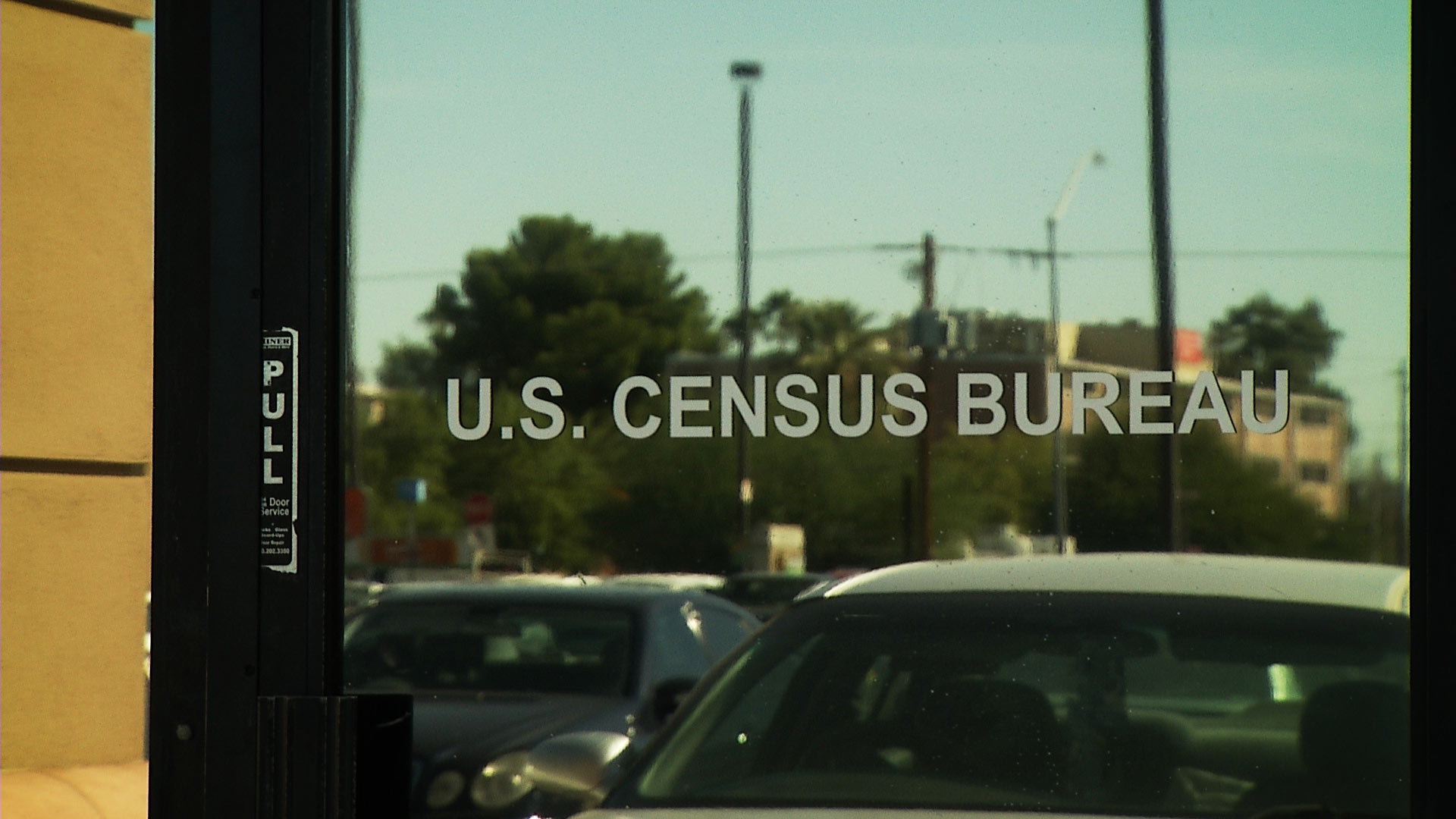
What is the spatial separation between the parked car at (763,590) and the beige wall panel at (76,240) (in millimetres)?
797

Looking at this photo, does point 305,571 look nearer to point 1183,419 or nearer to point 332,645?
point 332,645

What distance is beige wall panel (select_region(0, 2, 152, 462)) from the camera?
2.33 meters

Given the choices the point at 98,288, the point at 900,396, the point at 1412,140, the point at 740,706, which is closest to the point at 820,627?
the point at 740,706

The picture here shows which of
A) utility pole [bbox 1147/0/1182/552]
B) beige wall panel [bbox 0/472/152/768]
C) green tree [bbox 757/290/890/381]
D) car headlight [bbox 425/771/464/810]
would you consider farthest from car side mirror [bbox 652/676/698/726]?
beige wall panel [bbox 0/472/152/768]

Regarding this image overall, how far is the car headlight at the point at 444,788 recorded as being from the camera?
7.14 ft

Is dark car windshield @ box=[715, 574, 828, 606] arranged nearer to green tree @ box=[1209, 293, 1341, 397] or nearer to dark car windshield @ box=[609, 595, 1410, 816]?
dark car windshield @ box=[609, 595, 1410, 816]

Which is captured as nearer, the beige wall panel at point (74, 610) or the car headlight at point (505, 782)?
the car headlight at point (505, 782)

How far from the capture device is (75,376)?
95.0 inches

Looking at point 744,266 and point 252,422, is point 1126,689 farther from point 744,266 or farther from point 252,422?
point 252,422

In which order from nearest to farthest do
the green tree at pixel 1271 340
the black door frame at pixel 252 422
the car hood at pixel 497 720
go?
the green tree at pixel 1271 340
the car hood at pixel 497 720
the black door frame at pixel 252 422

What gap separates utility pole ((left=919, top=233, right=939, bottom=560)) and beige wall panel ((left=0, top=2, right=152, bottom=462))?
1.01 m

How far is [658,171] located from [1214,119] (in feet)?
2.07

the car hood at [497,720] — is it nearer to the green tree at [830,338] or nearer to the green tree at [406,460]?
the green tree at [406,460]

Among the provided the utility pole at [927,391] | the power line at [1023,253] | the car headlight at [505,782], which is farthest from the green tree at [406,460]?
the utility pole at [927,391]
